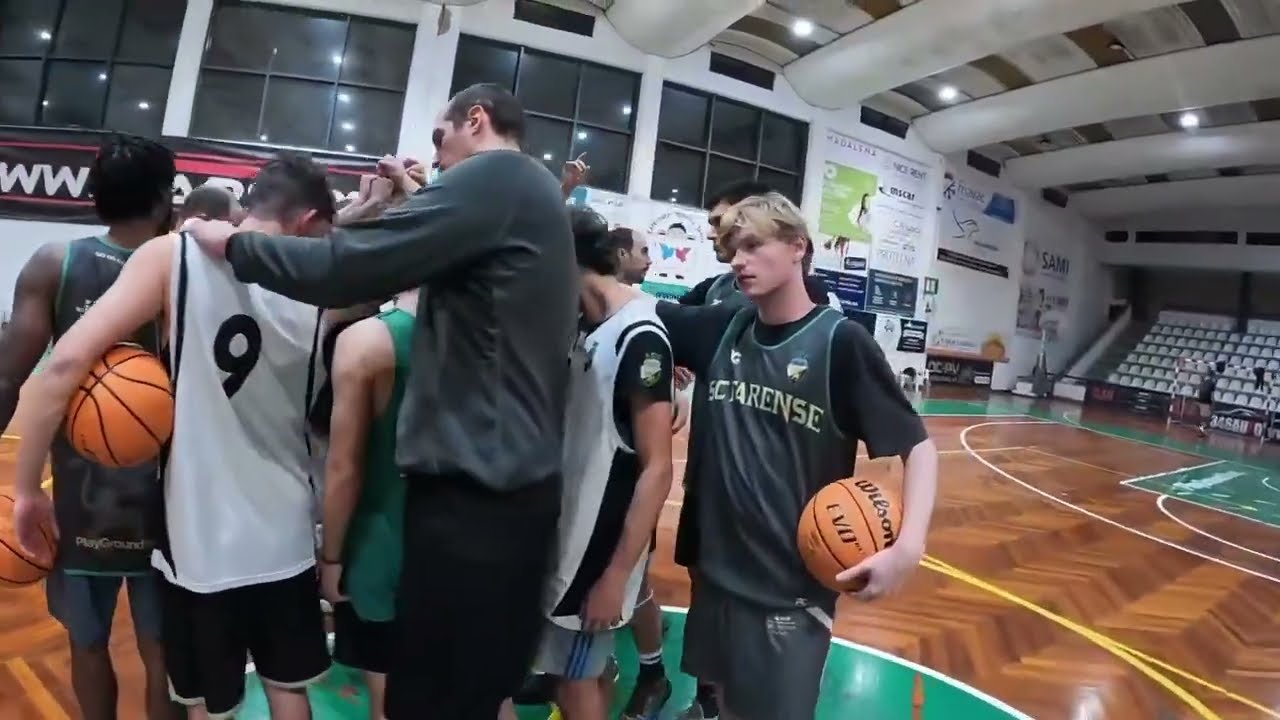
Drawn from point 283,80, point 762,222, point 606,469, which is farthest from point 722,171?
point 606,469

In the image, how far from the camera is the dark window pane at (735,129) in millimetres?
12016

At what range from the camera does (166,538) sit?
1318mm

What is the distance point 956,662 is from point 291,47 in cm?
1065

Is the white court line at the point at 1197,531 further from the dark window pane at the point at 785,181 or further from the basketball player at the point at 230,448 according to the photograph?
the dark window pane at the point at 785,181

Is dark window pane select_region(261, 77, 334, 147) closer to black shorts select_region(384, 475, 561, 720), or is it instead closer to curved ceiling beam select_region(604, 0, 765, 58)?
curved ceiling beam select_region(604, 0, 765, 58)

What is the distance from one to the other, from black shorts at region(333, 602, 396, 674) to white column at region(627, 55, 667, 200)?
32.9 feet

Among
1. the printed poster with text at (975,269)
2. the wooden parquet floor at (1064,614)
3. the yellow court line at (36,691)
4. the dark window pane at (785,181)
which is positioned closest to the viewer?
the yellow court line at (36,691)

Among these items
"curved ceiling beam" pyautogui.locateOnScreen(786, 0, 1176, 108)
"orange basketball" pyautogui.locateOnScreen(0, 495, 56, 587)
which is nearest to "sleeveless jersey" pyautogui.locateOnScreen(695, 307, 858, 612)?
"orange basketball" pyautogui.locateOnScreen(0, 495, 56, 587)

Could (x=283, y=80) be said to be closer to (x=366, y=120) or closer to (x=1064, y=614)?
(x=366, y=120)

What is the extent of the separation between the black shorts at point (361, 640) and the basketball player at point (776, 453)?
716 mm

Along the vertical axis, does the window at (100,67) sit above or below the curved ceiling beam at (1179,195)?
below

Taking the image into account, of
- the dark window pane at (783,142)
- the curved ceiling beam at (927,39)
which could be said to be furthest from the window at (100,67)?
the curved ceiling beam at (927,39)

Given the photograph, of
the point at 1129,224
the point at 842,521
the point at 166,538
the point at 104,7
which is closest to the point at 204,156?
the point at 104,7

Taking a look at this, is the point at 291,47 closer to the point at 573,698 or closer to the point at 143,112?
the point at 143,112
